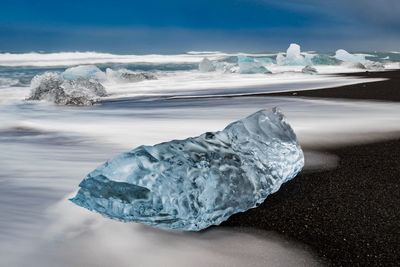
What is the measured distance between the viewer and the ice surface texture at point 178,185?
199cm

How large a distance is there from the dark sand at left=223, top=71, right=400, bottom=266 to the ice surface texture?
0.13 m

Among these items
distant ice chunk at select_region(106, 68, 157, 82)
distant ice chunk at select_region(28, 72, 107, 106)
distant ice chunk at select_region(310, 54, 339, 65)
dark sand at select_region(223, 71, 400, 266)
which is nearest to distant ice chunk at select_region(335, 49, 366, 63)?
distant ice chunk at select_region(310, 54, 339, 65)

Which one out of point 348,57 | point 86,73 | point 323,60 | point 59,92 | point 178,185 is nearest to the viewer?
point 178,185

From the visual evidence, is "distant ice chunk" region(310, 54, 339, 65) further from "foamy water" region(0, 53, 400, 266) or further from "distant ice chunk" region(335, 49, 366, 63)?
"foamy water" region(0, 53, 400, 266)

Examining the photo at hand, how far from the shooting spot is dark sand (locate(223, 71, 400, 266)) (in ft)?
5.89

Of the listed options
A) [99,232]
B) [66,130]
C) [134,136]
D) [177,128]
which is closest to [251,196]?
[99,232]

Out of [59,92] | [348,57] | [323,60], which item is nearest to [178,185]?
[59,92]

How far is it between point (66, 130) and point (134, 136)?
1015 millimetres

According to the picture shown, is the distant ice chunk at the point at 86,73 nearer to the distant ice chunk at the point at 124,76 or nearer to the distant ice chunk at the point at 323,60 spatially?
the distant ice chunk at the point at 124,76

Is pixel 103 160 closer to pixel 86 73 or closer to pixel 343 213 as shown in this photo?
pixel 343 213

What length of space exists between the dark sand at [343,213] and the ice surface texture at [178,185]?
0.13 meters

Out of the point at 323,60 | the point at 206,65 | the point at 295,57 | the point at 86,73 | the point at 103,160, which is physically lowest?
the point at 103,160

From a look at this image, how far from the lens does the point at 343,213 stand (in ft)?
7.11

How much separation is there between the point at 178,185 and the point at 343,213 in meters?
0.84
